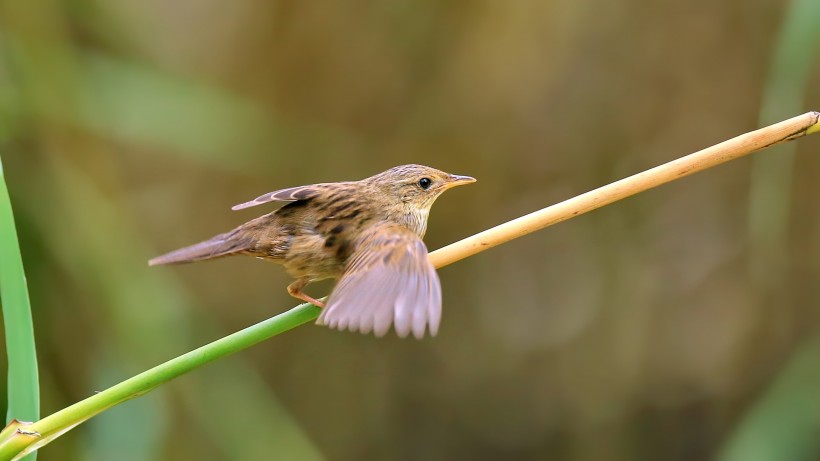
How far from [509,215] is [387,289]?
220 cm

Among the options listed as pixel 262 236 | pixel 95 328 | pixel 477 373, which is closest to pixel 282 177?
pixel 95 328

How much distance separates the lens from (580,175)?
3.98 meters

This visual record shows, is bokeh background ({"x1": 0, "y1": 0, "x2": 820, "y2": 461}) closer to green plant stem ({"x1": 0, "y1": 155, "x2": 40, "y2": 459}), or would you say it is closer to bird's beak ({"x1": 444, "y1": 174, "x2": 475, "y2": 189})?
bird's beak ({"x1": 444, "y1": 174, "x2": 475, "y2": 189})

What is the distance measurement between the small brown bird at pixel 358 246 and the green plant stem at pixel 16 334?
39 centimetres

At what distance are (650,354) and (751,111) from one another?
115cm

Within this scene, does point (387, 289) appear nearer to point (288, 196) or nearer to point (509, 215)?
point (288, 196)

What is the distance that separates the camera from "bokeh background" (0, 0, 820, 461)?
3812 millimetres

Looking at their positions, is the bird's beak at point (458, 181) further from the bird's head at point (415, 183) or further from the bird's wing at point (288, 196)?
the bird's wing at point (288, 196)

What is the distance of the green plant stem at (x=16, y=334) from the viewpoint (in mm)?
1587

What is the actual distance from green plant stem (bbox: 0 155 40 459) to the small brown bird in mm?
395

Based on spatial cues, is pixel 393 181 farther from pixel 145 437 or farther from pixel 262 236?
pixel 145 437

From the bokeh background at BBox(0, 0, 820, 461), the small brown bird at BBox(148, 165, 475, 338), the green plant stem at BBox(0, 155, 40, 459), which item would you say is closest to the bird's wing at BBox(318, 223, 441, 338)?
the small brown bird at BBox(148, 165, 475, 338)

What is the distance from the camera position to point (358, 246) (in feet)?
7.30

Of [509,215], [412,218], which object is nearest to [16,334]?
[412,218]
